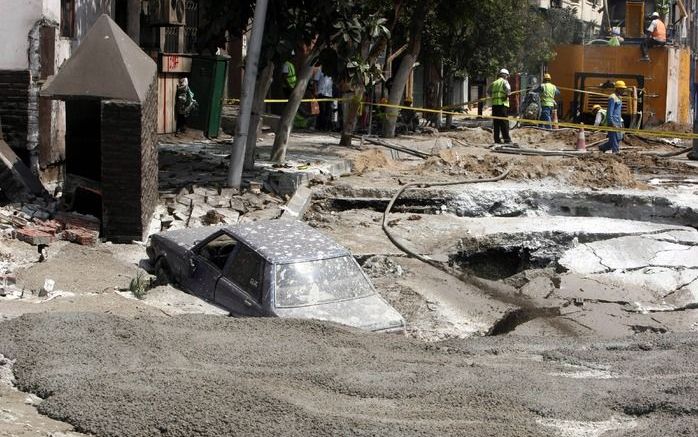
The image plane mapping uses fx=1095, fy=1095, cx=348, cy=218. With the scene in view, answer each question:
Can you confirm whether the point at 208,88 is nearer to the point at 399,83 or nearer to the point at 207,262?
the point at 399,83

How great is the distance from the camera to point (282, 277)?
35.4ft

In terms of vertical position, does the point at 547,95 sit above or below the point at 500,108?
above

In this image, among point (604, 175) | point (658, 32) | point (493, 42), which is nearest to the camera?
point (604, 175)

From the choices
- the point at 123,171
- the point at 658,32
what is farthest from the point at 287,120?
the point at 658,32

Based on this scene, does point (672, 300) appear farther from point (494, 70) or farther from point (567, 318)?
point (494, 70)

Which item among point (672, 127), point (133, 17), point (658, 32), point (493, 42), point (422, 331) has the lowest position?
point (422, 331)

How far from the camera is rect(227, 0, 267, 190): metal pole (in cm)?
1720

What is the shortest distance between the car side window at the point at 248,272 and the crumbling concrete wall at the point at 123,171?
3.18 metres

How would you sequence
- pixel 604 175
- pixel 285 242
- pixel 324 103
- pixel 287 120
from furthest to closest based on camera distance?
pixel 324 103, pixel 287 120, pixel 604 175, pixel 285 242

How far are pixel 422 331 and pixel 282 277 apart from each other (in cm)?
191

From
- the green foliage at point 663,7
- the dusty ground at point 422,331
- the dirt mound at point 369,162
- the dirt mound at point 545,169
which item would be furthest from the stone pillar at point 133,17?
the green foliage at point 663,7

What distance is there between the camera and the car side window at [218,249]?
1175cm

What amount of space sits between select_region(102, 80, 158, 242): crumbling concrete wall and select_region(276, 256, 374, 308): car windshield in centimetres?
383

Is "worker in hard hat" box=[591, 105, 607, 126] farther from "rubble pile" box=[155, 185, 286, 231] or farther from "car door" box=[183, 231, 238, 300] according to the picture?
"car door" box=[183, 231, 238, 300]
